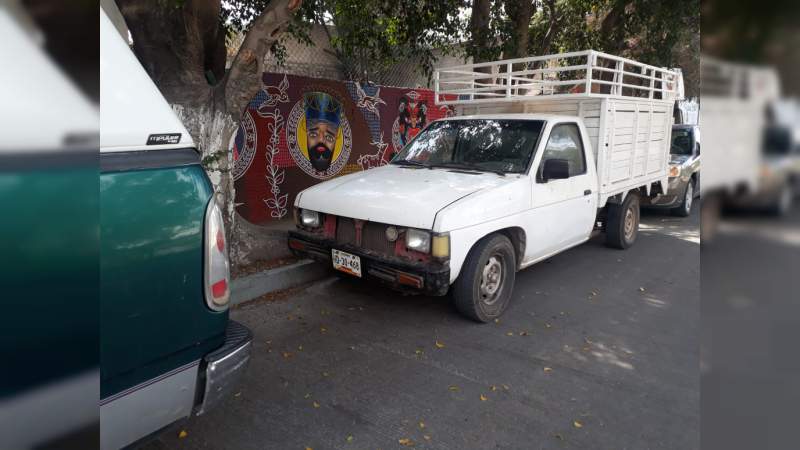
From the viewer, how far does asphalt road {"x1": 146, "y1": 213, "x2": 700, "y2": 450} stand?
302 centimetres

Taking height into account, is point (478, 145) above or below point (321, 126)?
below

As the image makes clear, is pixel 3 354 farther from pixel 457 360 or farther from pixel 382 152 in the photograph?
pixel 382 152

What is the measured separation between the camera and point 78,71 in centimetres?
82

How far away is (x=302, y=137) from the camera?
802 centimetres

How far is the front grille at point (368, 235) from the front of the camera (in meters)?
4.38

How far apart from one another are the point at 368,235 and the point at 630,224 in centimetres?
454

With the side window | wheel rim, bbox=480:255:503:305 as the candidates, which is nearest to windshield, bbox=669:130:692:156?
the side window

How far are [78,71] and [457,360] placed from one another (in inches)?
136

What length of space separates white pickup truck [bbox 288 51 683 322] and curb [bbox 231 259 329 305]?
519 millimetres

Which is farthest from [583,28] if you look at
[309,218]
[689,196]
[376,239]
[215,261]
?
[215,261]

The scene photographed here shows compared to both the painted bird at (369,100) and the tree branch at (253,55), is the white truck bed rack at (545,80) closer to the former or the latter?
the painted bird at (369,100)

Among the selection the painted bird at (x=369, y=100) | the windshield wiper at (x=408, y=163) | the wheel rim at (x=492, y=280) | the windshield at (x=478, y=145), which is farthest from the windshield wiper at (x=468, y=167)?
the painted bird at (x=369, y=100)

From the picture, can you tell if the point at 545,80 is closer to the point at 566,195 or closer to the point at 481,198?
the point at 566,195

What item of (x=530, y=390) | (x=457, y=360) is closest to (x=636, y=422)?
(x=530, y=390)
